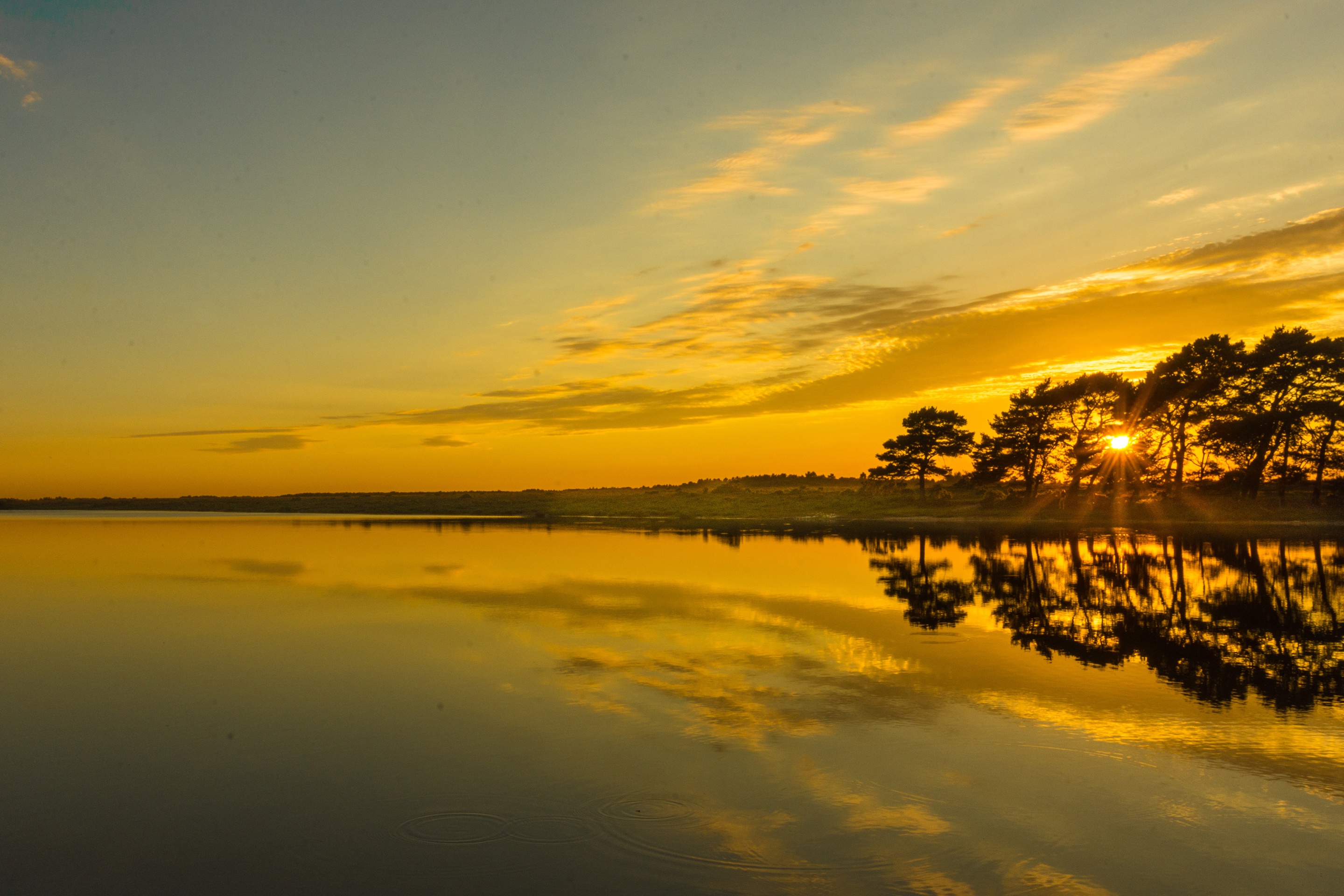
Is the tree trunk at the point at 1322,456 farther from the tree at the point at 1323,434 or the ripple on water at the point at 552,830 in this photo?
the ripple on water at the point at 552,830

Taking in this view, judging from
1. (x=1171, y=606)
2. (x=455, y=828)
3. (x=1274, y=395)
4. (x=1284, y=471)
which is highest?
(x=1274, y=395)

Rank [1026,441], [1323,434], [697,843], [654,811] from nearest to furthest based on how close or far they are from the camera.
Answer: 1. [697,843]
2. [654,811]
3. [1323,434]
4. [1026,441]

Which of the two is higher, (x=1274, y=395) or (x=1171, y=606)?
(x=1274, y=395)

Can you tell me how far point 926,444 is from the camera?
3339 inches

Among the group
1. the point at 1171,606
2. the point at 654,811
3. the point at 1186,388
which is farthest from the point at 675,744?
the point at 1186,388

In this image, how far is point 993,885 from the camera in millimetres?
5871

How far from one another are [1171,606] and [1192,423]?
171ft

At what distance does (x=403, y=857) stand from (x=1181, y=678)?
12.1 meters

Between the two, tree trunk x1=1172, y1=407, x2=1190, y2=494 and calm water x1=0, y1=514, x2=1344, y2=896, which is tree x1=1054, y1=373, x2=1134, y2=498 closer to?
tree trunk x1=1172, y1=407, x2=1190, y2=494

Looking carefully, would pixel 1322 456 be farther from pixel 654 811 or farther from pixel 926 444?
pixel 654 811

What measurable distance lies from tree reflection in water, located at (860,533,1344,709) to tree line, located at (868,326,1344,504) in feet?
85.8

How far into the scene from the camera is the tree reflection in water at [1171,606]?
505 inches

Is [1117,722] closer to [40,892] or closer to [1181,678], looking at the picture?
[1181,678]

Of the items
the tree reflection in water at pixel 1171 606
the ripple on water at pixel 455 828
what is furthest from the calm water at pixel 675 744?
the tree reflection in water at pixel 1171 606
